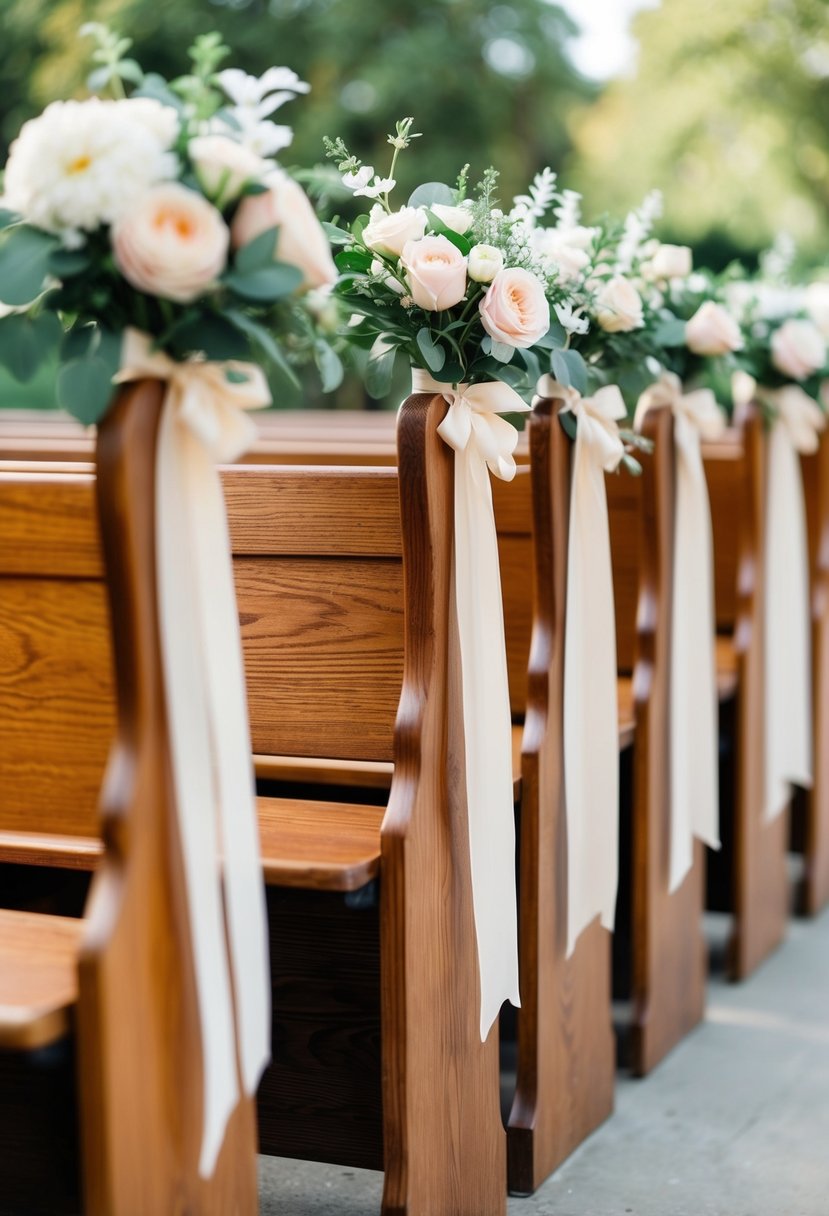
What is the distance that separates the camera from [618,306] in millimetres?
3238

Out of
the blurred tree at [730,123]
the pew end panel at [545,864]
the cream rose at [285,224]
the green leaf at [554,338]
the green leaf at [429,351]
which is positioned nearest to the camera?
the cream rose at [285,224]

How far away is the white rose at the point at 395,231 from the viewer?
2.62 metres

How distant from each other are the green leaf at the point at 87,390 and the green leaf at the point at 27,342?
12cm

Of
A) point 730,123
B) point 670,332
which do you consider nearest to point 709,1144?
point 670,332

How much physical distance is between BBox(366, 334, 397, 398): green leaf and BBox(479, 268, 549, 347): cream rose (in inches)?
8.6

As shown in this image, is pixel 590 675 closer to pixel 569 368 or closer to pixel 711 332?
pixel 569 368

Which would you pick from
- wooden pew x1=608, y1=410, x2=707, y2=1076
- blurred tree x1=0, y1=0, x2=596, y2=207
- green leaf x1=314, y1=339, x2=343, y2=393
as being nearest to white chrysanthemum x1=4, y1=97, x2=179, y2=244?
green leaf x1=314, y1=339, x2=343, y2=393

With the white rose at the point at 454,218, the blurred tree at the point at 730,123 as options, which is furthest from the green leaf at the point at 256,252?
the blurred tree at the point at 730,123

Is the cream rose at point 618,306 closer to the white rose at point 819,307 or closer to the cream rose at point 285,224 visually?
the cream rose at point 285,224

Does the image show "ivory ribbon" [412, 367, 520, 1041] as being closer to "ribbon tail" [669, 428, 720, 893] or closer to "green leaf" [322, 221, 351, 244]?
"green leaf" [322, 221, 351, 244]

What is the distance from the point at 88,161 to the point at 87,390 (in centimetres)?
29

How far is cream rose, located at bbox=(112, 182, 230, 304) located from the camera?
193 centimetres

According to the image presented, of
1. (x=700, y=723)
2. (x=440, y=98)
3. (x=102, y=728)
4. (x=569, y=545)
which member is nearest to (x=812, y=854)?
(x=700, y=723)

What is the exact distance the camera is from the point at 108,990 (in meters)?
1.95
